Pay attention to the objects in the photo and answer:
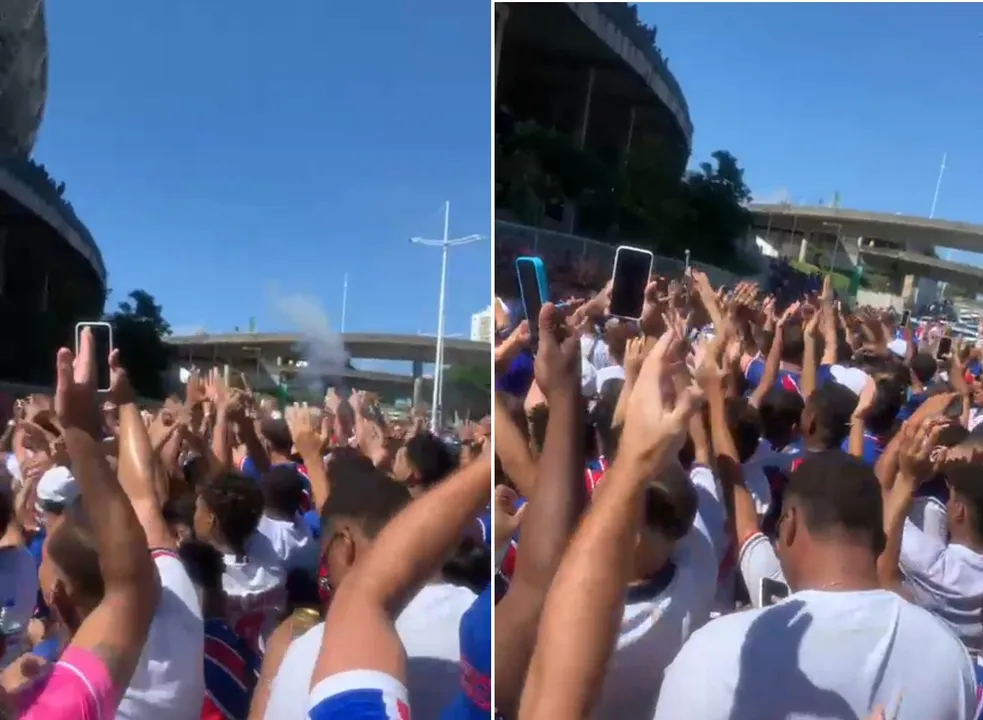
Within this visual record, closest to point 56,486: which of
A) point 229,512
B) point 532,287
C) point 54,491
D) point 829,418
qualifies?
point 54,491

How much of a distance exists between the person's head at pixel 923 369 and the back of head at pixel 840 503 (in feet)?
6.63

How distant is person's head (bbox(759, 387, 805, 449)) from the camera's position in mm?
2512

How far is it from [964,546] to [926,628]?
858 mm

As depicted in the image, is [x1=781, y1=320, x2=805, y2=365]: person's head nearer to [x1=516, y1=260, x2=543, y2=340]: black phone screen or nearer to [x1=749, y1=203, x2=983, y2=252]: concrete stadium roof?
[x1=749, y1=203, x2=983, y2=252]: concrete stadium roof

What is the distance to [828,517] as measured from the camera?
1.54 meters

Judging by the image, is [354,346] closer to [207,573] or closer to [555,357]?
[555,357]

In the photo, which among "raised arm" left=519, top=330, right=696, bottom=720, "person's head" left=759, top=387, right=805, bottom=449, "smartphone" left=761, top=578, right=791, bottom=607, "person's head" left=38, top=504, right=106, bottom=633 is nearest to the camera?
"raised arm" left=519, top=330, right=696, bottom=720

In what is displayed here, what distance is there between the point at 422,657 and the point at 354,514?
226 millimetres

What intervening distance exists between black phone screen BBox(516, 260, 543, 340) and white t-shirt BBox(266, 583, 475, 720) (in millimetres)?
Result: 440

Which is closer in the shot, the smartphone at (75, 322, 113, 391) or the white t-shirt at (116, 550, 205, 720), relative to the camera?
the smartphone at (75, 322, 113, 391)

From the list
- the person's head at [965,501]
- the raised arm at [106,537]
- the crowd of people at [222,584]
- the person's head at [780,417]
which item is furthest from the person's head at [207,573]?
the person's head at [965,501]

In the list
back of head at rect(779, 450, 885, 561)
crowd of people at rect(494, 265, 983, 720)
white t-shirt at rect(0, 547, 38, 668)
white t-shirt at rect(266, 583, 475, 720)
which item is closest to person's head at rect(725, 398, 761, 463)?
crowd of people at rect(494, 265, 983, 720)

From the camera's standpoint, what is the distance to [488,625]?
1.28 metres

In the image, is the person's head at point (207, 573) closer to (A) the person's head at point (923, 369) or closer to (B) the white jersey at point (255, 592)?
(B) the white jersey at point (255, 592)
